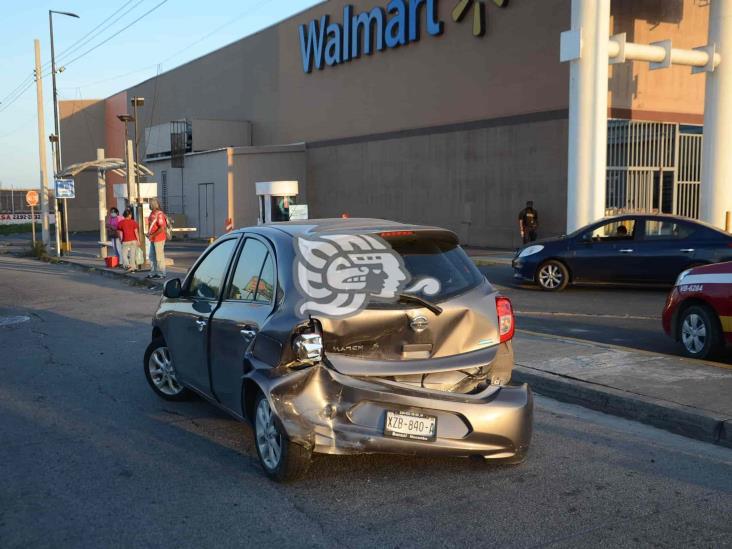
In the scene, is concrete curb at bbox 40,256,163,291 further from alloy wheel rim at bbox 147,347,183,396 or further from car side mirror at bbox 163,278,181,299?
car side mirror at bbox 163,278,181,299

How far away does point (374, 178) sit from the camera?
1355 inches

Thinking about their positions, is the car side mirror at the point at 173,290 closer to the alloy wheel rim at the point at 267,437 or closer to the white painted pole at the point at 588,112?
the alloy wheel rim at the point at 267,437

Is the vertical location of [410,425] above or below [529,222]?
below

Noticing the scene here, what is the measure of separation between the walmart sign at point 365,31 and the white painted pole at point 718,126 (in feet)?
34.8

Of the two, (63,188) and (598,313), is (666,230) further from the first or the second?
(63,188)

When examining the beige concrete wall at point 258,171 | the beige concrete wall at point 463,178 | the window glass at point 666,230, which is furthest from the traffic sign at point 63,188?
the window glass at point 666,230

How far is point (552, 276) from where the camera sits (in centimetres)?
1598

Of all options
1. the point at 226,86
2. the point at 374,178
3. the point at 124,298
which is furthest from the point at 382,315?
the point at 226,86

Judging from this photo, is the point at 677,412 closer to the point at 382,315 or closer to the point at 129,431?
the point at 382,315

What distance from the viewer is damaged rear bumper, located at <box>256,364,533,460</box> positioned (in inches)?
194

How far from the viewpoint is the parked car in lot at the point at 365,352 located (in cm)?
496

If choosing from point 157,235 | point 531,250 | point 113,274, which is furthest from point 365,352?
point 113,274

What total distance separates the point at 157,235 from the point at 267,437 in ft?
47.6

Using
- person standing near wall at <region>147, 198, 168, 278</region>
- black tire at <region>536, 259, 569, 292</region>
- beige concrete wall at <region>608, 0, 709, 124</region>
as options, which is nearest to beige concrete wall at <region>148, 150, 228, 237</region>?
person standing near wall at <region>147, 198, 168, 278</region>
